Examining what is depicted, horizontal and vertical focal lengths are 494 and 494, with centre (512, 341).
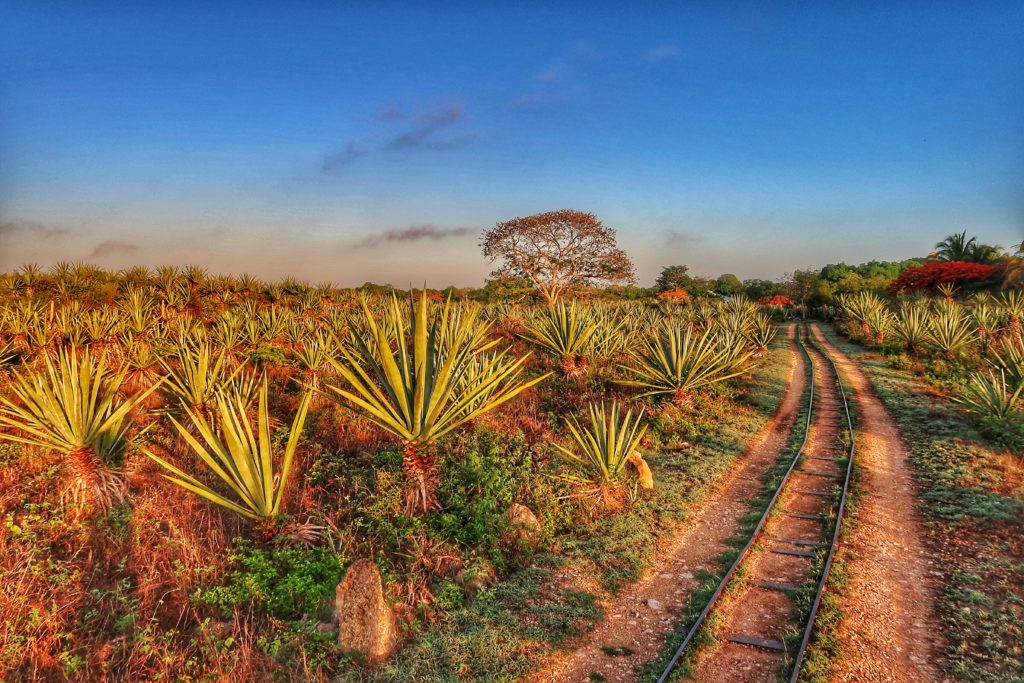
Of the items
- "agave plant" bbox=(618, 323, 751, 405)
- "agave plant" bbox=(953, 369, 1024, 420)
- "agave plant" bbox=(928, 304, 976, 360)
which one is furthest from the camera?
"agave plant" bbox=(928, 304, 976, 360)

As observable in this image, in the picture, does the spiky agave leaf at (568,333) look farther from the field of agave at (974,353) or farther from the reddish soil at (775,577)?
the field of agave at (974,353)

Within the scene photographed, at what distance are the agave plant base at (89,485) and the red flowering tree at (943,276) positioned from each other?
4360 cm

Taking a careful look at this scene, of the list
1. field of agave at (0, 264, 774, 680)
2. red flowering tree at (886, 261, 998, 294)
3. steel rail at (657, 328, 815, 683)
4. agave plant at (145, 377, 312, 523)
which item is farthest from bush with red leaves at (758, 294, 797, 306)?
agave plant at (145, 377, 312, 523)

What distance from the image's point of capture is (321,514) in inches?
247

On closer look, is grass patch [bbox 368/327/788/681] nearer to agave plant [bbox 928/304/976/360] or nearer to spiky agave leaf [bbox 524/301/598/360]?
spiky agave leaf [bbox 524/301/598/360]

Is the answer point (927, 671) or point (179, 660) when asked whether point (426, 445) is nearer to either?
point (179, 660)

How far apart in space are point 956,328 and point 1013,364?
24.6 ft

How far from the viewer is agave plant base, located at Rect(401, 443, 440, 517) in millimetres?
6363

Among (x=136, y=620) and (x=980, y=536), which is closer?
(x=136, y=620)

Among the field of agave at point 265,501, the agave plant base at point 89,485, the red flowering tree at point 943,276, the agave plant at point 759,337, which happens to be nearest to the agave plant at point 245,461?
the field of agave at point 265,501

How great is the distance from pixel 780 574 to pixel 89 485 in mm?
8848

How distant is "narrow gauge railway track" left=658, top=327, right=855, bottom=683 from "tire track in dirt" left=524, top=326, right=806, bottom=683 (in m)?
0.35

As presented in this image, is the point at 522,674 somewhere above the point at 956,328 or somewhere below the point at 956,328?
below

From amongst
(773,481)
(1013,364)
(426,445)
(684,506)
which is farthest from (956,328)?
(426,445)
